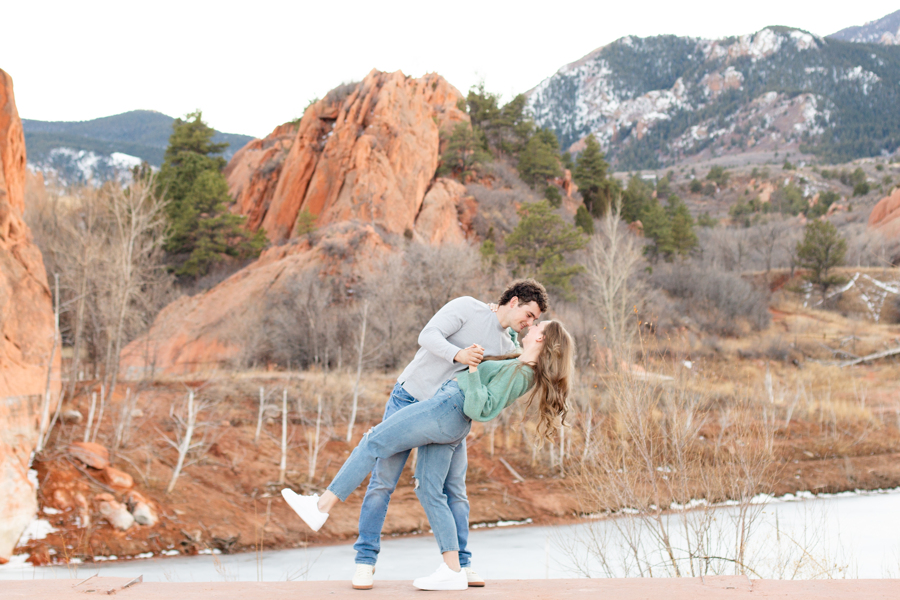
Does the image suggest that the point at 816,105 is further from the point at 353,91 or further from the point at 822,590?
the point at 822,590

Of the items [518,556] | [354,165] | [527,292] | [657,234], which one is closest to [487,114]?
[657,234]

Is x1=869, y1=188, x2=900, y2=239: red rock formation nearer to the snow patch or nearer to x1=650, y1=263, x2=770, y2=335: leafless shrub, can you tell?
x1=650, y1=263, x2=770, y2=335: leafless shrub

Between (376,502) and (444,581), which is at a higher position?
(376,502)

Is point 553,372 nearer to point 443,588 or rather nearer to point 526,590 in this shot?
point 526,590

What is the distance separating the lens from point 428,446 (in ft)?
12.3

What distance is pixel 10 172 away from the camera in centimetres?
1202

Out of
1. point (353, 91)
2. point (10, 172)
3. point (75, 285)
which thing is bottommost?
point (75, 285)

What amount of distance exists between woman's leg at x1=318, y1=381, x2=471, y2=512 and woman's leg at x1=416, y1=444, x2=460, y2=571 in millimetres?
97

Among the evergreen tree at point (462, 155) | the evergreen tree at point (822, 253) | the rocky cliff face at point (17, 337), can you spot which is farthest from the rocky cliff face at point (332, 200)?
the evergreen tree at point (822, 253)

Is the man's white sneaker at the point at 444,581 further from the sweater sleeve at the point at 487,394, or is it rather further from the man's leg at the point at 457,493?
the sweater sleeve at the point at 487,394

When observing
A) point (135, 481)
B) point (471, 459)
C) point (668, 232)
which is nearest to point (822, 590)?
point (135, 481)

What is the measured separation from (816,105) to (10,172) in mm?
178756

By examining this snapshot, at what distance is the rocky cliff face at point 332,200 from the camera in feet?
88.0

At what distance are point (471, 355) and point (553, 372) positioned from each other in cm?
55
